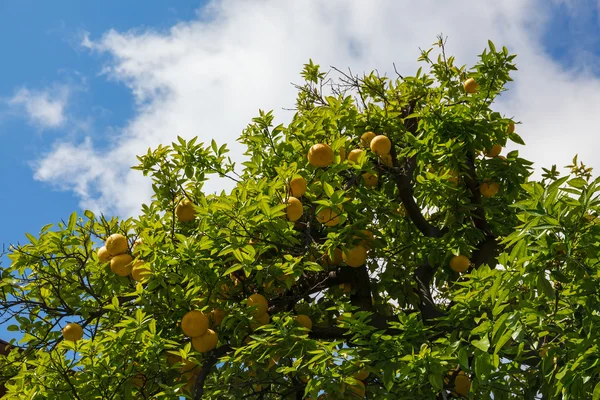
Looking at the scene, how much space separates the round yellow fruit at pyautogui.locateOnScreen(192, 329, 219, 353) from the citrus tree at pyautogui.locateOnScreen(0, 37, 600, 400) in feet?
0.04

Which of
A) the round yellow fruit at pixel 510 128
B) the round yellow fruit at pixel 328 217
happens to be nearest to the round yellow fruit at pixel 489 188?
the round yellow fruit at pixel 510 128

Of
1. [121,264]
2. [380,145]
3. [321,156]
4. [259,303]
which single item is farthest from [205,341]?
[380,145]

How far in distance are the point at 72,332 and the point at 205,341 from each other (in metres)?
1.38

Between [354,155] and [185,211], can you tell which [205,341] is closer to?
[185,211]

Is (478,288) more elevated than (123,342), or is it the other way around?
(123,342)

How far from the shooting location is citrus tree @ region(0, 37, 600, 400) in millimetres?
3268

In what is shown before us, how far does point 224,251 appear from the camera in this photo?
13.1 feet

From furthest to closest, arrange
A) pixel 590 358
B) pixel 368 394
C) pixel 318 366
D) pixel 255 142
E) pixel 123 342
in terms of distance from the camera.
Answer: pixel 255 142 < pixel 368 394 < pixel 123 342 < pixel 318 366 < pixel 590 358

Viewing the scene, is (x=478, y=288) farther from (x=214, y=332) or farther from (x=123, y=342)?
(x=123, y=342)

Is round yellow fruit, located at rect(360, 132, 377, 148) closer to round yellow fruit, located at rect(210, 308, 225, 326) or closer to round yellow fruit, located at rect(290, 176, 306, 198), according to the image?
round yellow fruit, located at rect(290, 176, 306, 198)

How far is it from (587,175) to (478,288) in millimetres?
3018

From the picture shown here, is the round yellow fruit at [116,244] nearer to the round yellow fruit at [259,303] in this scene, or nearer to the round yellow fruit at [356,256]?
the round yellow fruit at [259,303]

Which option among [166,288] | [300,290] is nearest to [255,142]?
[300,290]

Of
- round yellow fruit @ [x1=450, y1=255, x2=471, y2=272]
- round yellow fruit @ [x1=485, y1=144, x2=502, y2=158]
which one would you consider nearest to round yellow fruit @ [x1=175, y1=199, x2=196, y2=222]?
round yellow fruit @ [x1=450, y1=255, x2=471, y2=272]
